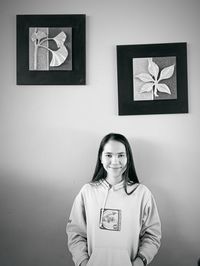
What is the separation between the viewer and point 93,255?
4.53ft

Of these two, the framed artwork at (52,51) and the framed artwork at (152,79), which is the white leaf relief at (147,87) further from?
the framed artwork at (52,51)

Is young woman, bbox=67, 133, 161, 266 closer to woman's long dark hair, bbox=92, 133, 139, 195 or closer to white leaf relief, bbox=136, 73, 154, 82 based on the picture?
woman's long dark hair, bbox=92, 133, 139, 195

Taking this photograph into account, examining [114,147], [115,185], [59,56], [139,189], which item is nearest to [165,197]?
[139,189]

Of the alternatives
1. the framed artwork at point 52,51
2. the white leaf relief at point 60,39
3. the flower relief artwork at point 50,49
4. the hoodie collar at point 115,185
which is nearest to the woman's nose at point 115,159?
the hoodie collar at point 115,185

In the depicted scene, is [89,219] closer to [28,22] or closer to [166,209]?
[166,209]

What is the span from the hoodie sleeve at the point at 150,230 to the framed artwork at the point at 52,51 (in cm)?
80

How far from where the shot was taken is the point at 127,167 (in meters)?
1.52

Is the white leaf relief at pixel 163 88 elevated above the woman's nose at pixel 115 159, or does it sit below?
above

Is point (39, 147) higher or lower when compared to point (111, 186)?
higher

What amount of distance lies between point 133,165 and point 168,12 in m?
0.94

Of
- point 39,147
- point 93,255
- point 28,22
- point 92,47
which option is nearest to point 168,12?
point 92,47

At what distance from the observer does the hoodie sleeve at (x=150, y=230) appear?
143cm

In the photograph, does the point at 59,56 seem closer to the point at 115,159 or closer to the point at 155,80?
the point at 155,80

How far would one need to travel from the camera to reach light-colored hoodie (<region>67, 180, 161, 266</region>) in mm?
1401
